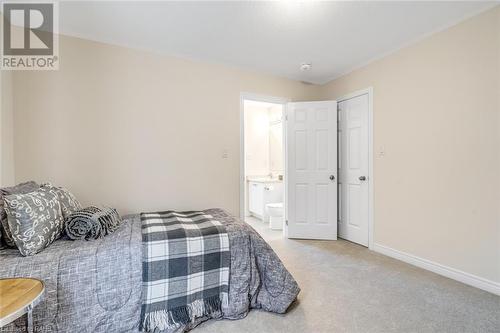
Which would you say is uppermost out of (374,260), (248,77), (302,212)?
(248,77)

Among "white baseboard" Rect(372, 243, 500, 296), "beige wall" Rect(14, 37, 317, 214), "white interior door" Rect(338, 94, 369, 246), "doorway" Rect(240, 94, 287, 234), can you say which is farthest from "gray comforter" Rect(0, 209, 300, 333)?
"doorway" Rect(240, 94, 287, 234)

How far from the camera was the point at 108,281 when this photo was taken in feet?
4.86

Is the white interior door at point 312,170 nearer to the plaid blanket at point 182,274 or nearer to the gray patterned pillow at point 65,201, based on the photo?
the plaid blanket at point 182,274

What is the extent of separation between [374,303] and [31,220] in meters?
2.43

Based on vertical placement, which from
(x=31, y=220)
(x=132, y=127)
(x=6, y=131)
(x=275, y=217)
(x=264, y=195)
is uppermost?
(x=132, y=127)

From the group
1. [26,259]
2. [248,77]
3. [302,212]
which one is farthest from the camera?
[302,212]

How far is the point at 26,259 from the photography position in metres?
1.38

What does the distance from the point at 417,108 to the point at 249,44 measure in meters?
1.94

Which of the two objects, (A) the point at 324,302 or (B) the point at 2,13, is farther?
(B) the point at 2,13

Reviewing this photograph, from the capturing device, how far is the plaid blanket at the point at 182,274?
156 centimetres

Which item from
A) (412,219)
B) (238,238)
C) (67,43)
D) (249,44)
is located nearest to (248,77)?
(249,44)

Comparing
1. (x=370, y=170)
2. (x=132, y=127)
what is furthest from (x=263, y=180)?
(x=132, y=127)

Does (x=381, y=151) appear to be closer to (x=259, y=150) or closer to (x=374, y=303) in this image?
(x=374, y=303)

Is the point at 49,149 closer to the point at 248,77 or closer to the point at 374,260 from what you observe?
the point at 248,77
